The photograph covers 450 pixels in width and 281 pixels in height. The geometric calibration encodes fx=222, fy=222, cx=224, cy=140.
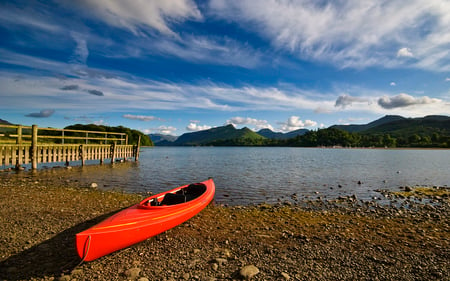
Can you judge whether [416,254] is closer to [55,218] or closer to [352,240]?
[352,240]

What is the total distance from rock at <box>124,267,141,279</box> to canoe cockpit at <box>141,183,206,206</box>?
9.85 ft

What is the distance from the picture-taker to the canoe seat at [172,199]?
10.9m

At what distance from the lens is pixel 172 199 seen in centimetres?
1105

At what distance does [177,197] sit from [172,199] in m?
0.27

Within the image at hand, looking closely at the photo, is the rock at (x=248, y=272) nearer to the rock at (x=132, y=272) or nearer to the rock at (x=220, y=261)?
the rock at (x=220, y=261)

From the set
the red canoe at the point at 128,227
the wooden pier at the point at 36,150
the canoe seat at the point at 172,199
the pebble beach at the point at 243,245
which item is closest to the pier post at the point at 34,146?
the wooden pier at the point at 36,150

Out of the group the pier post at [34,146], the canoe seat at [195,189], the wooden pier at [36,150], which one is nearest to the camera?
the canoe seat at [195,189]

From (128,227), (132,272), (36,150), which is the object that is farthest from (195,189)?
(36,150)

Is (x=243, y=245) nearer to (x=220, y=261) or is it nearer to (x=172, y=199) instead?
(x=220, y=261)

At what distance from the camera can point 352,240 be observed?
837 centimetres

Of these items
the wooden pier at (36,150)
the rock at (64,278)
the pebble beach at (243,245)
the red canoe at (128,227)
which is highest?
the wooden pier at (36,150)

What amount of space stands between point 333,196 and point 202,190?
10.6 meters

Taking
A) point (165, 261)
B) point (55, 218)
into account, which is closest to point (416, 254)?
point (165, 261)

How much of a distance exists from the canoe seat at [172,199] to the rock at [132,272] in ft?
15.6
